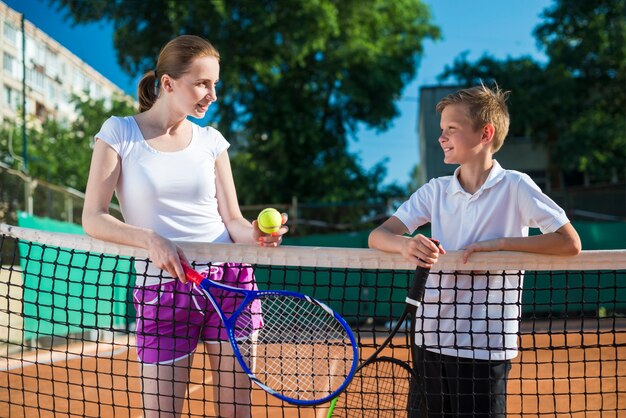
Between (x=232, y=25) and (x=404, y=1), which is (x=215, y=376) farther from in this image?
(x=404, y=1)

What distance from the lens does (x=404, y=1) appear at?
883 inches

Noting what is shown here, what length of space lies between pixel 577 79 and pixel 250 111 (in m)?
10.7

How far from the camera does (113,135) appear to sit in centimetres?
203

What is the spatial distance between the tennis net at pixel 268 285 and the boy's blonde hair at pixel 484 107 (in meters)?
0.47

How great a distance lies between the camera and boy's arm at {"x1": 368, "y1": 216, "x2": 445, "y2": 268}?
6.62 ft

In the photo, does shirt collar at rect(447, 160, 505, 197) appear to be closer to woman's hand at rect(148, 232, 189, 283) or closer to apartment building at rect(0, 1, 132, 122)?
woman's hand at rect(148, 232, 189, 283)

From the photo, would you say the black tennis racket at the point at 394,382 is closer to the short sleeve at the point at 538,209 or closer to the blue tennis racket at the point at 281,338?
the blue tennis racket at the point at 281,338

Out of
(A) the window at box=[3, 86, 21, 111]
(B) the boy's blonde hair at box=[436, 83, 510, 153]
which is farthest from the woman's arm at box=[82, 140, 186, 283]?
(A) the window at box=[3, 86, 21, 111]

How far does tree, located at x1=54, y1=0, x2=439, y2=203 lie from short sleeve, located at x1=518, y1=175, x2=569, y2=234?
51.9 feet

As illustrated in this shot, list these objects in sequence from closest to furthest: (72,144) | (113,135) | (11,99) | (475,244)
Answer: (113,135)
(475,244)
(72,144)
(11,99)

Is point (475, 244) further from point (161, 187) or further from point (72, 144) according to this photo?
point (72, 144)

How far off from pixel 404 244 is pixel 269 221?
44cm

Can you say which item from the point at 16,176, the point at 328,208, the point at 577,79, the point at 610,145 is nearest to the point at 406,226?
the point at 16,176

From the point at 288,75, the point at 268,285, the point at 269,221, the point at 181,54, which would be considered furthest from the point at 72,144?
the point at 269,221
